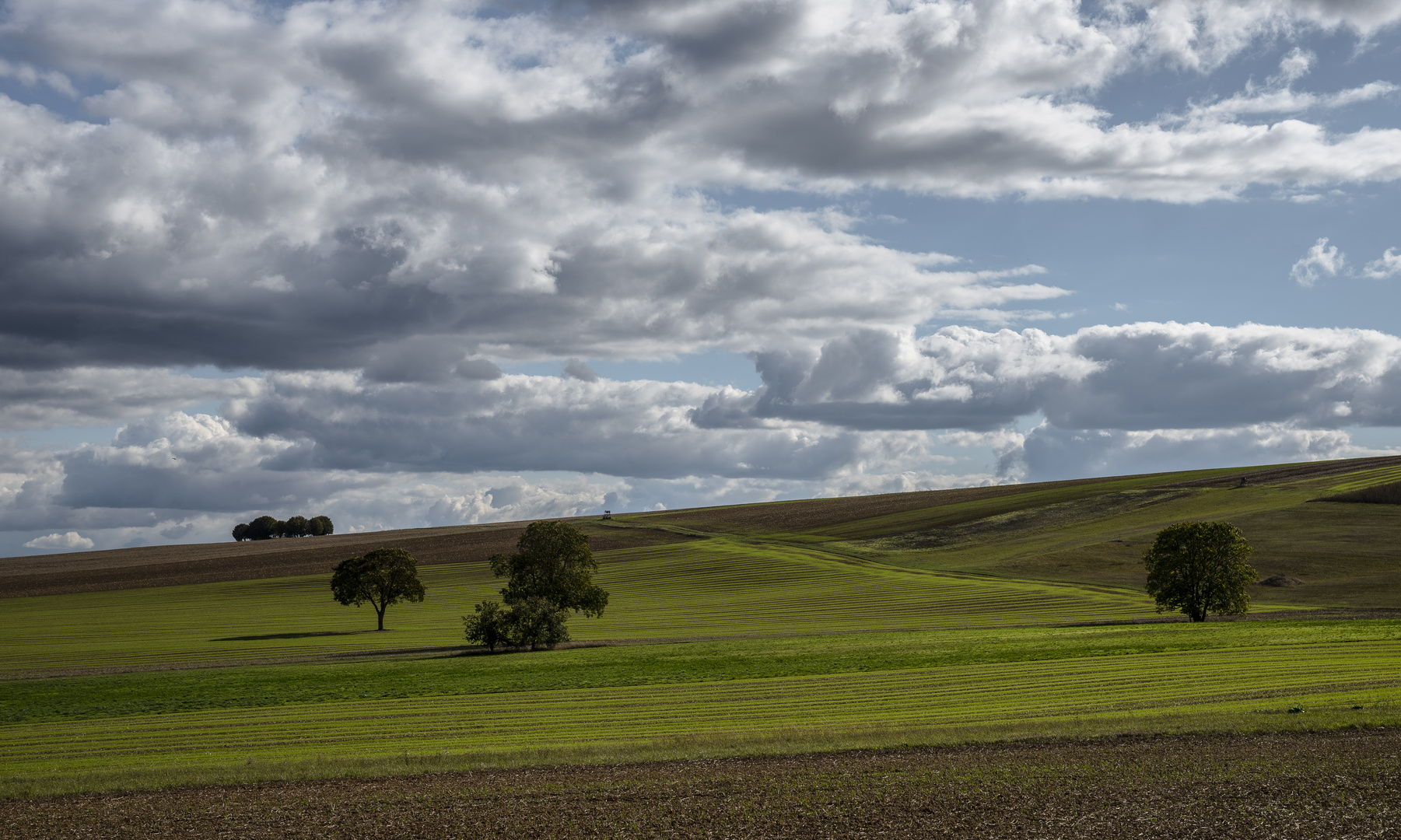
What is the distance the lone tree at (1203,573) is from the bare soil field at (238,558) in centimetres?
6683

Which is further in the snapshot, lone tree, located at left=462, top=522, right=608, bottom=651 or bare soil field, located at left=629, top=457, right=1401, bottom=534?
bare soil field, located at left=629, top=457, right=1401, bottom=534

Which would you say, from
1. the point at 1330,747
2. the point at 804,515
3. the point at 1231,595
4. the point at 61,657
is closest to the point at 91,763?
the point at 1330,747

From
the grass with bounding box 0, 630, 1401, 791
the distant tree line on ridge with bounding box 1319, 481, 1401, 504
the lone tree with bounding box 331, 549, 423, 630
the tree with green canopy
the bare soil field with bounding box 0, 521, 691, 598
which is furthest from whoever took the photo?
the bare soil field with bounding box 0, 521, 691, 598

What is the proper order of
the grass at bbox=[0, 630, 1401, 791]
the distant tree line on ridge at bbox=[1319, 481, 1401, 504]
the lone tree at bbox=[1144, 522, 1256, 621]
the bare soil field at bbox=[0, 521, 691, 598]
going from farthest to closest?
the bare soil field at bbox=[0, 521, 691, 598] < the distant tree line on ridge at bbox=[1319, 481, 1401, 504] < the lone tree at bbox=[1144, 522, 1256, 621] < the grass at bbox=[0, 630, 1401, 791]

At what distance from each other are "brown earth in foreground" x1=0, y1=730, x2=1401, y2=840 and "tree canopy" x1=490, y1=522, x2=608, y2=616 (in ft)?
147

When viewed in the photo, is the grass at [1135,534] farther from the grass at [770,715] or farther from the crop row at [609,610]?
the grass at [770,715]

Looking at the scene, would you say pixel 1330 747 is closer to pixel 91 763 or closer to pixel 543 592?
pixel 91 763

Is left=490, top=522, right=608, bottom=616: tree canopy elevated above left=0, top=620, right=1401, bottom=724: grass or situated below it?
above

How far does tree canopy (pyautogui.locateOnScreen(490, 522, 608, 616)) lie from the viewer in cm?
6556

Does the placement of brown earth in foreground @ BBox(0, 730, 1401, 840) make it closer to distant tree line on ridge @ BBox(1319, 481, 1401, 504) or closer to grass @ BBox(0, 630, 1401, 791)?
grass @ BBox(0, 630, 1401, 791)

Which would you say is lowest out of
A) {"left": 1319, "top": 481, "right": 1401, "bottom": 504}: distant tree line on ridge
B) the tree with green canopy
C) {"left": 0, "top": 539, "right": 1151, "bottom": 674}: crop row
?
{"left": 0, "top": 539, "right": 1151, "bottom": 674}: crop row

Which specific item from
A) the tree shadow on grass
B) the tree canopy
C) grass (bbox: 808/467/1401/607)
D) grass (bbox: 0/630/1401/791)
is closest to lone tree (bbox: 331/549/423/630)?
the tree shadow on grass

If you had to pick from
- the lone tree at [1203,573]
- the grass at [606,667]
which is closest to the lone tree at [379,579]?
the grass at [606,667]

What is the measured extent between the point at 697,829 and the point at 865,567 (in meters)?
89.9
